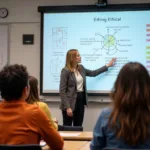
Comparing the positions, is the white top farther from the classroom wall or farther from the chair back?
the chair back

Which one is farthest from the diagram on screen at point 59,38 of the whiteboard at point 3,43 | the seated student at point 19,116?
the seated student at point 19,116

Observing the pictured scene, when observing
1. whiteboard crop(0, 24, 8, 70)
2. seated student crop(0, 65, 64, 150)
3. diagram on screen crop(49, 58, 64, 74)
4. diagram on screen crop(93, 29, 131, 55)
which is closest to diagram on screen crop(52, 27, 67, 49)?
diagram on screen crop(49, 58, 64, 74)

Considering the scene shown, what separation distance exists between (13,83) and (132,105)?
73 centimetres

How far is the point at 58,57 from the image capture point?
17.7 ft

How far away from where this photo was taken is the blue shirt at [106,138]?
1630mm

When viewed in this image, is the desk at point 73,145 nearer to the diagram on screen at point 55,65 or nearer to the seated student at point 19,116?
the seated student at point 19,116

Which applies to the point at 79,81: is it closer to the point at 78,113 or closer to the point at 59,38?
A: the point at 78,113

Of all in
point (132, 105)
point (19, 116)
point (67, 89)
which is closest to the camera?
point (132, 105)

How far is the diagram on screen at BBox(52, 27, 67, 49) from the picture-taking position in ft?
17.6

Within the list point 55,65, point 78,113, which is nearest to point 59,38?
point 55,65

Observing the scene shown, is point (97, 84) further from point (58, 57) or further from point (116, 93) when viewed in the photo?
point (116, 93)

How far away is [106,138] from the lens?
1.71 metres

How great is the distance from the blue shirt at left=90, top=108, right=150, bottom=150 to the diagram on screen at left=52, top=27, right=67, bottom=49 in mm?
3729

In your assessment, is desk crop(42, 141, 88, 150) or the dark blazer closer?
desk crop(42, 141, 88, 150)
